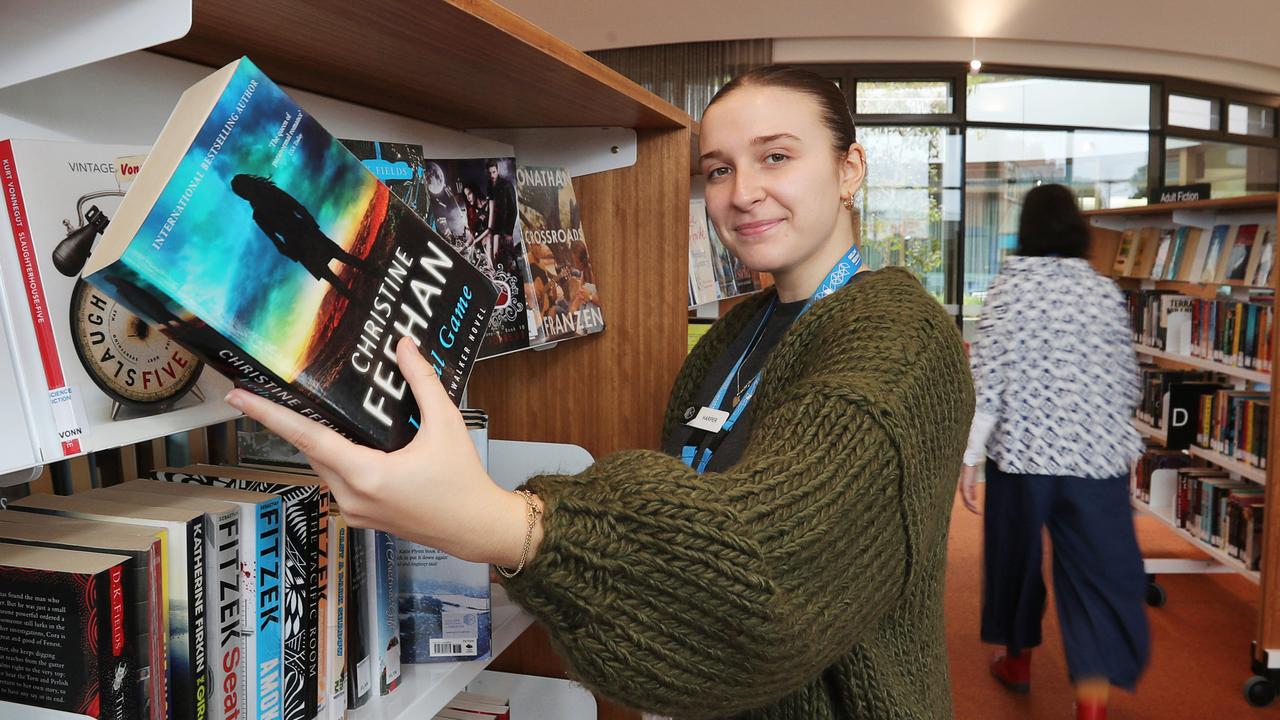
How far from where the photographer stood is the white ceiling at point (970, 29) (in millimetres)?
6520

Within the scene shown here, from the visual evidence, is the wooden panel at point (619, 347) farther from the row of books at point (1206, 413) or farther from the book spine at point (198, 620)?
the row of books at point (1206, 413)

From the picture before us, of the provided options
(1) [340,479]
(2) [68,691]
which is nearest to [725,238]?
(1) [340,479]

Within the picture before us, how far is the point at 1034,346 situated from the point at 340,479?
9.18 ft

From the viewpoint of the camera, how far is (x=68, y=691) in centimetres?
68

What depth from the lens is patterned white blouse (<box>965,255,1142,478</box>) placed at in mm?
2881

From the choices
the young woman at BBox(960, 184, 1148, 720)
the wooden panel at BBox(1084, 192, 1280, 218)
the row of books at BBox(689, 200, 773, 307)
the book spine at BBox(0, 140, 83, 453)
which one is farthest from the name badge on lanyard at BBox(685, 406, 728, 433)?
the wooden panel at BBox(1084, 192, 1280, 218)

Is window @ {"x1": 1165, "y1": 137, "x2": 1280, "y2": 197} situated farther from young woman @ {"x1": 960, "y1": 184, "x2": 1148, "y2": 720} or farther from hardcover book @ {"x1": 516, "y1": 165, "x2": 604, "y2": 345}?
hardcover book @ {"x1": 516, "y1": 165, "x2": 604, "y2": 345}

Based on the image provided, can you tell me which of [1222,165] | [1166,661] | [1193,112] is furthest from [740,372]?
[1222,165]

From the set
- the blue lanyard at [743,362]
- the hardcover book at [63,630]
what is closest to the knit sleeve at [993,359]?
the blue lanyard at [743,362]

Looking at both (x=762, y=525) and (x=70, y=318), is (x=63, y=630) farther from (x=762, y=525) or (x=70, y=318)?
(x=762, y=525)

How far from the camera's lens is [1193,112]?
27.1 ft

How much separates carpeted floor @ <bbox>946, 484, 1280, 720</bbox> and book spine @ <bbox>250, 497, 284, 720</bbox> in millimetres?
3017

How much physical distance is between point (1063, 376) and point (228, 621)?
2.77 metres

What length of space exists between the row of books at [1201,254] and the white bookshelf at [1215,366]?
0.41 metres
